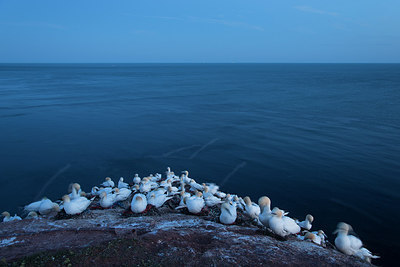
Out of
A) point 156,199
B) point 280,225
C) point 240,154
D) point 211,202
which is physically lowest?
point 240,154

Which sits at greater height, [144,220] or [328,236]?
[144,220]

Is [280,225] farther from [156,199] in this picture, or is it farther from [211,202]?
[156,199]

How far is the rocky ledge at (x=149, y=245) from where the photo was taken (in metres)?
7.08

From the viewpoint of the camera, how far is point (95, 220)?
9.95 metres

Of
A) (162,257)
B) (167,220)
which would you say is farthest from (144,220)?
(162,257)

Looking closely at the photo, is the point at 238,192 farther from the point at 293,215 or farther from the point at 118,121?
the point at 118,121

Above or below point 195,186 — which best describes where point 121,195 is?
above

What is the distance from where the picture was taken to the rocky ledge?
7078mm

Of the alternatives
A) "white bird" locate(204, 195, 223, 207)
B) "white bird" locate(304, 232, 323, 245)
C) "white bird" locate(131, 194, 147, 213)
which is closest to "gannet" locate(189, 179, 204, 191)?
"white bird" locate(204, 195, 223, 207)

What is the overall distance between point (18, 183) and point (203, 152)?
37.9 ft

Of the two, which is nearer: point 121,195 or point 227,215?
point 227,215

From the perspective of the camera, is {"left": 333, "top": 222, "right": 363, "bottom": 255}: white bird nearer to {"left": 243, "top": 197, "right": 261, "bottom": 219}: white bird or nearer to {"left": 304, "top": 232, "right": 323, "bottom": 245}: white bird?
{"left": 304, "top": 232, "right": 323, "bottom": 245}: white bird

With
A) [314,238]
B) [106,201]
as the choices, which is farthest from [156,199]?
[314,238]

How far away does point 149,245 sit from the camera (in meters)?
7.66
